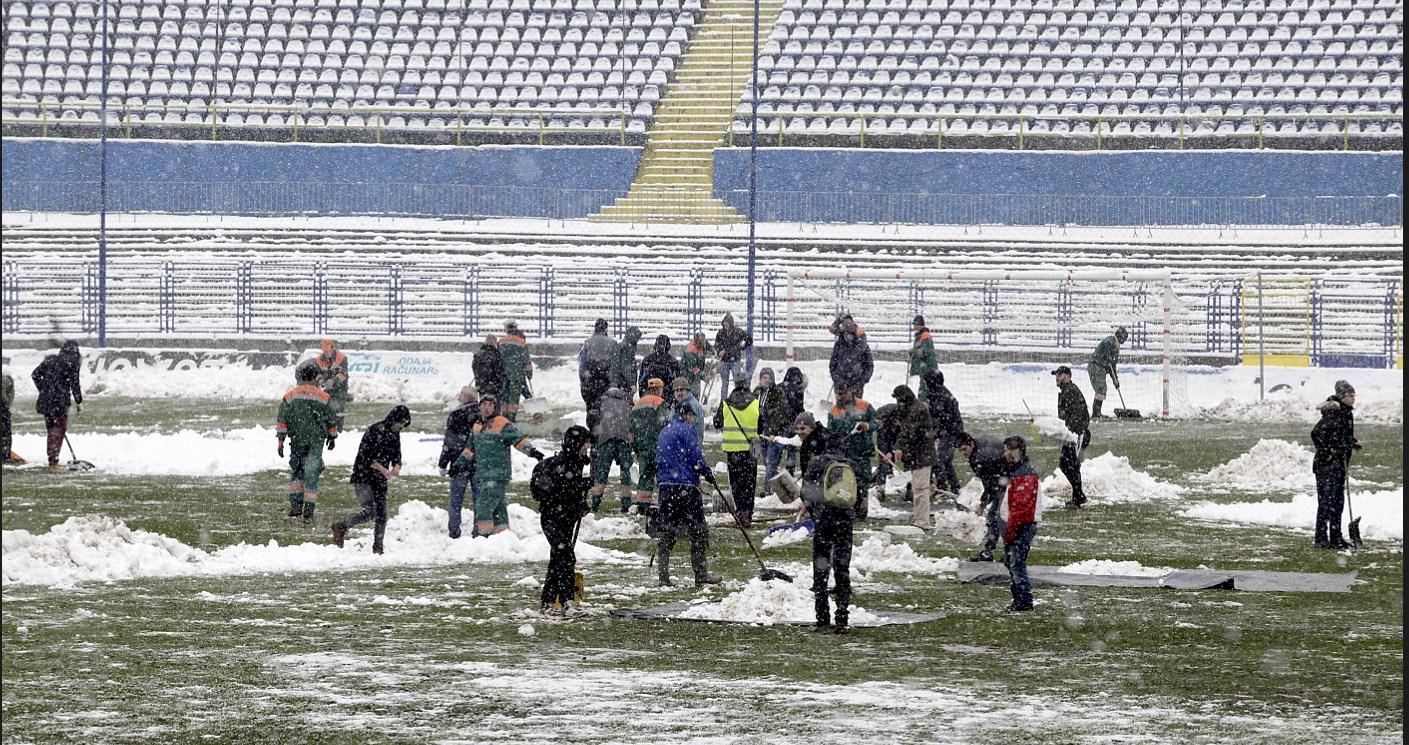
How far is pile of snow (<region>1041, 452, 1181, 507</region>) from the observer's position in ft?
67.9

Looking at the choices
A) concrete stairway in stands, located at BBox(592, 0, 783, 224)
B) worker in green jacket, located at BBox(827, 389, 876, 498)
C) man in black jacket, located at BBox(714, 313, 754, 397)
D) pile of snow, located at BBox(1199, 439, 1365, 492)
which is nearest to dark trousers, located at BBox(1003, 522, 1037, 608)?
worker in green jacket, located at BBox(827, 389, 876, 498)

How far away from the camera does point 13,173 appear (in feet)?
148

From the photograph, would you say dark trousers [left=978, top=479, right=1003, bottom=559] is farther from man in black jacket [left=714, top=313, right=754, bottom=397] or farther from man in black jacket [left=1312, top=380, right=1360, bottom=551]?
man in black jacket [left=714, top=313, right=754, bottom=397]

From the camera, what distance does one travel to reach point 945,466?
20141mm

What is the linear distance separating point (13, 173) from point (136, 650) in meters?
36.2

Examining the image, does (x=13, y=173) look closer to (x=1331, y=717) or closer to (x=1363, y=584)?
(x=1363, y=584)

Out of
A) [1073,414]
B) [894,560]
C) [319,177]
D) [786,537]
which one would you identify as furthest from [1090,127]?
[894,560]

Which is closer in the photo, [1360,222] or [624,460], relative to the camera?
[624,460]

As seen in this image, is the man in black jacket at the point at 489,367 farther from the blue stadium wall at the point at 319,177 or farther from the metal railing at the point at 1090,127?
the metal railing at the point at 1090,127

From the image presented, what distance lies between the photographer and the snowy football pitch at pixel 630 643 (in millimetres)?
9906

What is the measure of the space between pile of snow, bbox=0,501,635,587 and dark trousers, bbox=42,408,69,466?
19.0 ft

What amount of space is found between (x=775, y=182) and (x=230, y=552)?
29675 mm

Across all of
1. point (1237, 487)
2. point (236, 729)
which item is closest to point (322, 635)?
point (236, 729)

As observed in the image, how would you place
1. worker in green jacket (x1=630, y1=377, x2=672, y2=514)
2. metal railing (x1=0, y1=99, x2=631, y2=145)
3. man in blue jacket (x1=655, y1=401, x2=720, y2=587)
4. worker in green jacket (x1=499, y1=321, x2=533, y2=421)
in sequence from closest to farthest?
man in blue jacket (x1=655, y1=401, x2=720, y2=587), worker in green jacket (x1=630, y1=377, x2=672, y2=514), worker in green jacket (x1=499, y1=321, x2=533, y2=421), metal railing (x1=0, y1=99, x2=631, y2=145)
